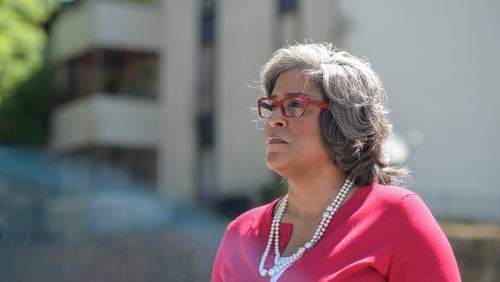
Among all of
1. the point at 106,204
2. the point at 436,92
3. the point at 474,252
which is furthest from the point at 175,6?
the point at 474,252

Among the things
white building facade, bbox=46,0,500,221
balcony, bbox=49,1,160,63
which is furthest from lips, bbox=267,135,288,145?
balcony, bbox=49,1,160,63

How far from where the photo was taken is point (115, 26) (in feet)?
78.8

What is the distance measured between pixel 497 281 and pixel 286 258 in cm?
957

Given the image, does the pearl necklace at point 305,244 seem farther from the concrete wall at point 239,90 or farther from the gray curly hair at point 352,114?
the concrete wall at point 239,90

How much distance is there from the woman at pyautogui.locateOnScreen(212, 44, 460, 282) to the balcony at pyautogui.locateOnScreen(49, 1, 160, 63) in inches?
832

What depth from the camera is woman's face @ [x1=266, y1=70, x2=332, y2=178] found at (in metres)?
3.02

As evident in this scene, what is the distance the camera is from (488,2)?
21094mm

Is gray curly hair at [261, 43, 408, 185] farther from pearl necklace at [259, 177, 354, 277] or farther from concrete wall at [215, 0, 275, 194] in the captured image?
concrete wall at [215, 0, 275, 194]

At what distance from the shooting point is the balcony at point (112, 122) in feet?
77.2

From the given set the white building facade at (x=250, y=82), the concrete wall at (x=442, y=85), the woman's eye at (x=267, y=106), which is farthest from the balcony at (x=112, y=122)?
the woman's eye at (x=267, y=106)

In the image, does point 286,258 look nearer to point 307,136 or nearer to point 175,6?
point 307,136

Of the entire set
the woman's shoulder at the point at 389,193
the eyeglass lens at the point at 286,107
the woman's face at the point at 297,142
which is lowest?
the woman's shoulder at the point at 389,193

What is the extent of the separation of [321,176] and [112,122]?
2087 cm

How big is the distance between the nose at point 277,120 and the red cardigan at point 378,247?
319 mm
